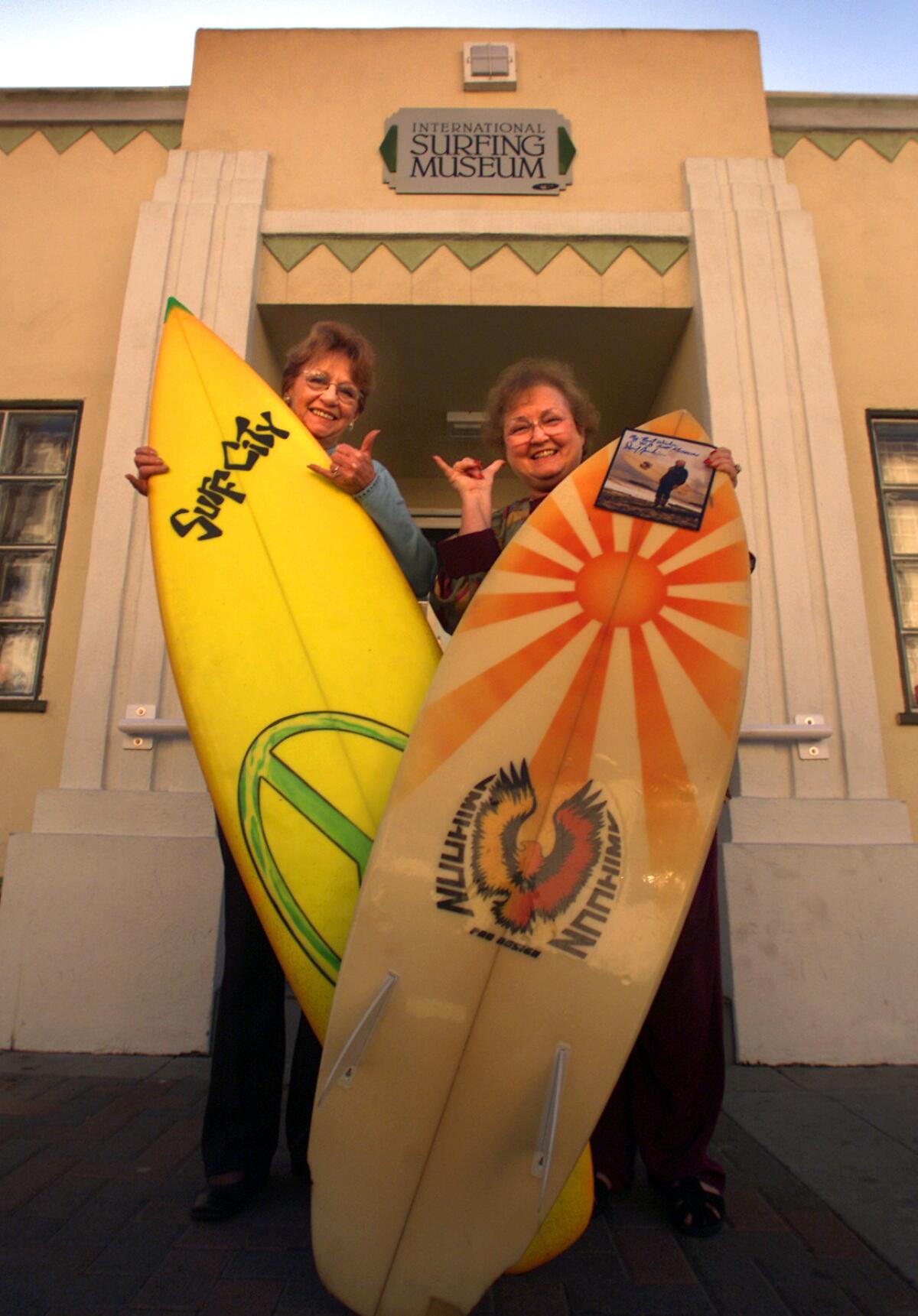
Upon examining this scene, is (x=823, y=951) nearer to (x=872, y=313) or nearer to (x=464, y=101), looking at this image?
(x=872, y=313)

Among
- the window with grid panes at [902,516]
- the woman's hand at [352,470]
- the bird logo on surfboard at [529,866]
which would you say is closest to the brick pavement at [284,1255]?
the bird logo on surfboard at [529,866]

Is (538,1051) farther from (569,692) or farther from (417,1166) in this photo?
(569,692)

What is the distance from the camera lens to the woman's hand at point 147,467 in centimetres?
176

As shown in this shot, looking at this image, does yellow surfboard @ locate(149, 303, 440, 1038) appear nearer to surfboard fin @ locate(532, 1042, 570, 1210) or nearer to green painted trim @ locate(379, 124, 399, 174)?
surfboard fin @ locate(532, 1042, 570, 1210)

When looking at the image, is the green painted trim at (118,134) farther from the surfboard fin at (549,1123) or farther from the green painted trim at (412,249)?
the surfboard fin at (549,1123)

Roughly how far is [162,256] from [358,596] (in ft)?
7.55

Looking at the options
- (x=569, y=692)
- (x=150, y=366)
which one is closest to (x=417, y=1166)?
(x=569, y=692)

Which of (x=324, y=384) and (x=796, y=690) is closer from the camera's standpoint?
(x=324, y=384)

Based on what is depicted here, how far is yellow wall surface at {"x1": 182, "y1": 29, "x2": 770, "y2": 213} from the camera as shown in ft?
10.7

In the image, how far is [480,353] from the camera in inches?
134

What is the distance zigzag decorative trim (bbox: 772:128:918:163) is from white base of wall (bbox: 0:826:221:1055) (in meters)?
3.82

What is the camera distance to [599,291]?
3.13 meters

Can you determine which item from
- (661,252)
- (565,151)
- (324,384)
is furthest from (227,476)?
(565,151)

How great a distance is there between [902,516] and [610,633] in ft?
7.53
